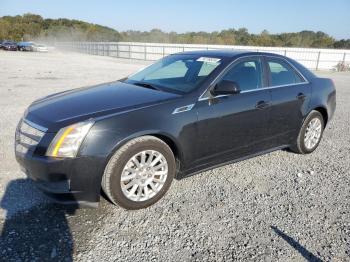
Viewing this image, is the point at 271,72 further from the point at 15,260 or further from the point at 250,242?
the point at 15,260

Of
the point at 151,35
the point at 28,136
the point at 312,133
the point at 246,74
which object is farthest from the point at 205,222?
the point at 151,35

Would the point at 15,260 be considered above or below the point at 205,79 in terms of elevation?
below

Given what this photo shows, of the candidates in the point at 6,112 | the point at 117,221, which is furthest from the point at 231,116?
the point at 6,112

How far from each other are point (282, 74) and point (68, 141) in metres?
3.21

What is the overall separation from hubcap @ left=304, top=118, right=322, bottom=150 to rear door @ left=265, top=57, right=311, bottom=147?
330 millimetres

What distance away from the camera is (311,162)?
15.8 feet

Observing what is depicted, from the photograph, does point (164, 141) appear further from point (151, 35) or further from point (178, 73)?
point (151, 35)

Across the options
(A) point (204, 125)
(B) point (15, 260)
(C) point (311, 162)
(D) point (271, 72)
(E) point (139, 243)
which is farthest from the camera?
(C) point (311, 162)

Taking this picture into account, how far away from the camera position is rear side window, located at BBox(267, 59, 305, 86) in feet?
14.6

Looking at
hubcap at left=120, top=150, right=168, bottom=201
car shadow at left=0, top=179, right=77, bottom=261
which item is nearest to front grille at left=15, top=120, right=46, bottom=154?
car shadow at left=0, top=179, right=77, bottom=261

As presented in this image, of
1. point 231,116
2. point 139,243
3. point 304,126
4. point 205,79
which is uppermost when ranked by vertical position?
point 205,79

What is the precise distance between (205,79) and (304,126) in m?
2.06

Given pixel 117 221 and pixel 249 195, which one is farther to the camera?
pixel 249 195

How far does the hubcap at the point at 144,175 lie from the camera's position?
10.6ft
